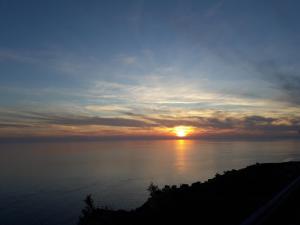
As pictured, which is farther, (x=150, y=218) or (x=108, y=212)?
(x=108, y=212)

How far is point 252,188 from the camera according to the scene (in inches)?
538

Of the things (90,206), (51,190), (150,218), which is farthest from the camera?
(51,190)

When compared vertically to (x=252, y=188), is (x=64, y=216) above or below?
below

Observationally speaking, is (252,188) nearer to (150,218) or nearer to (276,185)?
(276,185)

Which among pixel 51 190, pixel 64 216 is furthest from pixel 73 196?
pixel 64 216

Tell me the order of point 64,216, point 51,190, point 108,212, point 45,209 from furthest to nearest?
point 51,190 < point 45,209 < point 64,216 < point 108,212

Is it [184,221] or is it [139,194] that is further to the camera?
[139,194]

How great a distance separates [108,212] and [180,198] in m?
3.38

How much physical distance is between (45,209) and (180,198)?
38467 mm

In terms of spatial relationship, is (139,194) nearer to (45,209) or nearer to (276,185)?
(45,209)

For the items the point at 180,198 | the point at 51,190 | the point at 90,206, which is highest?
the point at 180,198

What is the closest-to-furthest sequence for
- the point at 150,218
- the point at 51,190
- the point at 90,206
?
the point at 150,218
the point at 90,206
the point at 51,190

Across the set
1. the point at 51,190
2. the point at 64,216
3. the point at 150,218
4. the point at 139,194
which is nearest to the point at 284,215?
the point at 150,218

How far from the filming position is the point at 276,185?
14.4m
